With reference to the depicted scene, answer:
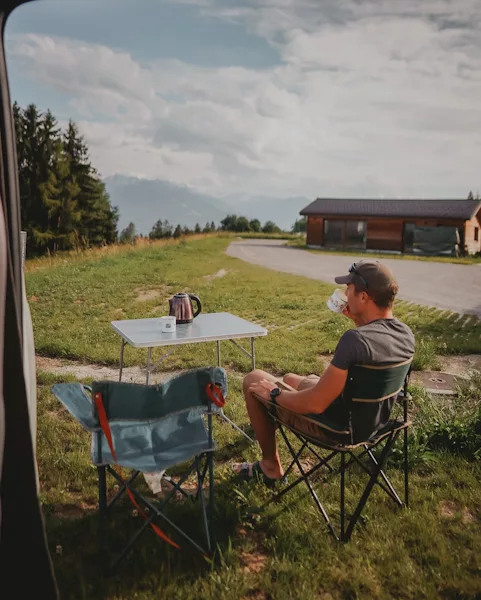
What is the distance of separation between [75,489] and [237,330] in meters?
1.71

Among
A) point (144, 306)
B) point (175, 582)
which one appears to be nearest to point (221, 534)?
point (175, 582)

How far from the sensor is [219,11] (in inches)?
144

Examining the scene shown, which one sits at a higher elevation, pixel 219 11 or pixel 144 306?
pixel 219 11

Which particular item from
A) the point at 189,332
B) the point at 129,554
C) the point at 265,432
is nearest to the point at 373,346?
the point at 265,432

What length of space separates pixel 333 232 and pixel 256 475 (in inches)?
1254

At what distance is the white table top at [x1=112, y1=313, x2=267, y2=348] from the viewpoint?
424 centimetres

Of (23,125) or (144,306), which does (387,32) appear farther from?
(23,125)

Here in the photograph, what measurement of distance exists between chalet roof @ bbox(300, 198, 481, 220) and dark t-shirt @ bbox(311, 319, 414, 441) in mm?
28686

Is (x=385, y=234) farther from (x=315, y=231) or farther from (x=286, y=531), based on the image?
(x=286, y=531)

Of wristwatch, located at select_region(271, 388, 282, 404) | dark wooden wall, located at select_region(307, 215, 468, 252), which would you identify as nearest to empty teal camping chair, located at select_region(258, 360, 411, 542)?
wristwatch, located at select_region(271, 388, 282, 404)

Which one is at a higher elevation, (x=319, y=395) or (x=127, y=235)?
(x=319, y=395)

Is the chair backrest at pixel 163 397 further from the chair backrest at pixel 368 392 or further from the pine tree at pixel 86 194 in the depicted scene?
the pine tree at pixel 86 194

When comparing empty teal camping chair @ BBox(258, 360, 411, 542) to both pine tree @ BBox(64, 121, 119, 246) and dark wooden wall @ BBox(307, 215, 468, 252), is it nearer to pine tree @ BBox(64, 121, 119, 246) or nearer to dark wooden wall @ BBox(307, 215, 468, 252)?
dark wooden wall @ BBox(307, 215, 468, 252)

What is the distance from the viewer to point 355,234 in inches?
1328
